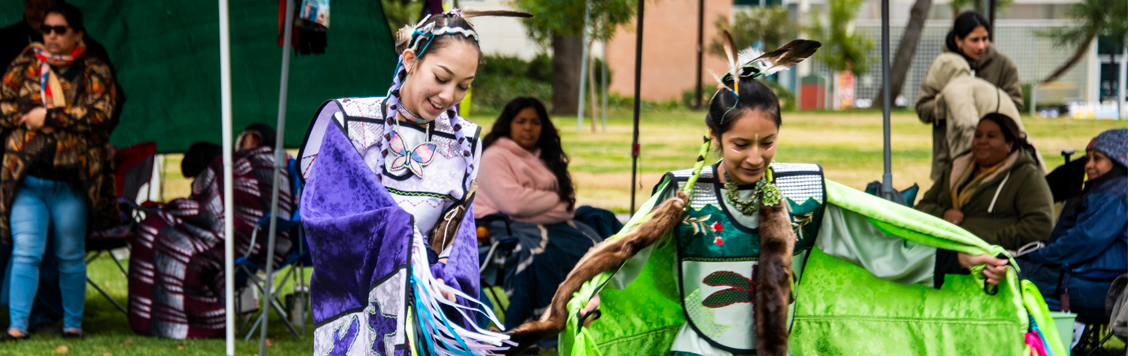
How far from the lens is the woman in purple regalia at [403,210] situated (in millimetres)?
2354

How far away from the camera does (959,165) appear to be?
16.6 ft

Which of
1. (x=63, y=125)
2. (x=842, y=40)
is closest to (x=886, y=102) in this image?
(x=63, y=125)

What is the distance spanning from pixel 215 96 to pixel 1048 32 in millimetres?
29199

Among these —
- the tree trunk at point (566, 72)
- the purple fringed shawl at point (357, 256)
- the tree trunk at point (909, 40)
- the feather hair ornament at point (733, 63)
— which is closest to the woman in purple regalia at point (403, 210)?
the purple fringed shawl at point (357, 256)

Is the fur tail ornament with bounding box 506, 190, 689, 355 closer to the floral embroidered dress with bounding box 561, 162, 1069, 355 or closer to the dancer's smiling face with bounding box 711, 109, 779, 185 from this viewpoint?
the floral embroidered dress with bounding box 561, 162, 1069, 355

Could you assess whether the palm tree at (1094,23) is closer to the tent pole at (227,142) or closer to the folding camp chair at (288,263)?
the folding camp chair at (288,263)

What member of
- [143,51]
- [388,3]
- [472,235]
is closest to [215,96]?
[143,51]

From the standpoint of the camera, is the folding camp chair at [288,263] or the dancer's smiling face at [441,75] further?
the folding camp chair at [288,263]

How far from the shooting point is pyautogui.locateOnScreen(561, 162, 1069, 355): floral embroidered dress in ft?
8.61

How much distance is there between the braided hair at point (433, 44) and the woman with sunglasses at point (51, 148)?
2577 mm

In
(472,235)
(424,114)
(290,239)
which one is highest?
(424,114)

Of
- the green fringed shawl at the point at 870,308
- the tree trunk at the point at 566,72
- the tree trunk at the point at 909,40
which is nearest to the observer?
the green fringed shawl at the point at 870,308

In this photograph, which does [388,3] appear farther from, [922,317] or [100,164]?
[922,317]

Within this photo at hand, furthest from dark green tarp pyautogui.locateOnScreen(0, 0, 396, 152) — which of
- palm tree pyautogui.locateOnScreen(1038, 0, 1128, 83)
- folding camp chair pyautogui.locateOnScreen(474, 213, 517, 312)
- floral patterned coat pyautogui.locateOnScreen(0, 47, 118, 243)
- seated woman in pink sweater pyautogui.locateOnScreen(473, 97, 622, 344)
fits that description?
palm tree pyautogui.locateOnScreen(1038, 0, 1128, 83)
